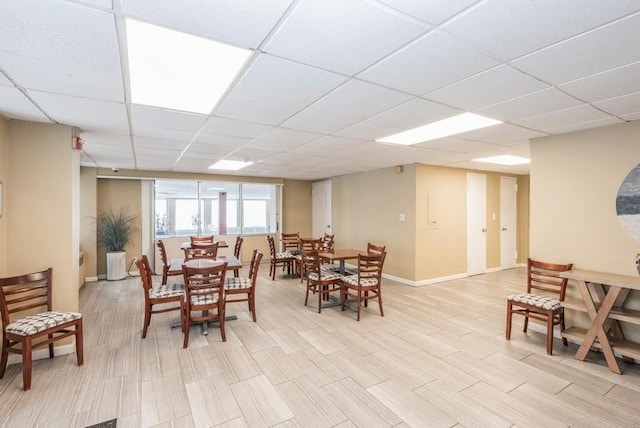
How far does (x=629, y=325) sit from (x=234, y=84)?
441 centimetres

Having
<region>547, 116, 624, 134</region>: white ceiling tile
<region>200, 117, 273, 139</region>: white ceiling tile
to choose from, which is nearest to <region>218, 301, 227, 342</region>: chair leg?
<region>200, 117, 273, 139</region>: white ceiling tile

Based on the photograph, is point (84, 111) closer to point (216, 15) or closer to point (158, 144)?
point (158, 144)

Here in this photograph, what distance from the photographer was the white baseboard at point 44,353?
282cm

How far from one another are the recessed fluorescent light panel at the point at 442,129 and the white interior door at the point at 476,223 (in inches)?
129

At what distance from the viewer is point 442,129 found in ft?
10.9

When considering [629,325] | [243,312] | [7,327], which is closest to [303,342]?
[243,312]

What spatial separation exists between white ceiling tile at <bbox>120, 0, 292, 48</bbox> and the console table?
140 inches

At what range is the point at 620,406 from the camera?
2219 millimetres

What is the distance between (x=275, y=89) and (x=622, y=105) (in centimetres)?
295

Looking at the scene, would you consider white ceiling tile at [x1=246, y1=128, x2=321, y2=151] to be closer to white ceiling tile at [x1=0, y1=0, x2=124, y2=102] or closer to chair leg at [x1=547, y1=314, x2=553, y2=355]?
white ceiling tile at [x1=0, y1=0, x2=124, y2=102]

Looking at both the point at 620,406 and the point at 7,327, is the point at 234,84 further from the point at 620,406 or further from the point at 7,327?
the point at 620,406

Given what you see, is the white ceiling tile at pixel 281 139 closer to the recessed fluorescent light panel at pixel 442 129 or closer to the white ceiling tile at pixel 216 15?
the recessed fluorescent light panel at pixel 442 129

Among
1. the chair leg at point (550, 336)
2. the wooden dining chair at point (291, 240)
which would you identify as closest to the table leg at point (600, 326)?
the chair leg at point (550, 336)

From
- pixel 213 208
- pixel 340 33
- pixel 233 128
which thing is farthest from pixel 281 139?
pixel 213 208
